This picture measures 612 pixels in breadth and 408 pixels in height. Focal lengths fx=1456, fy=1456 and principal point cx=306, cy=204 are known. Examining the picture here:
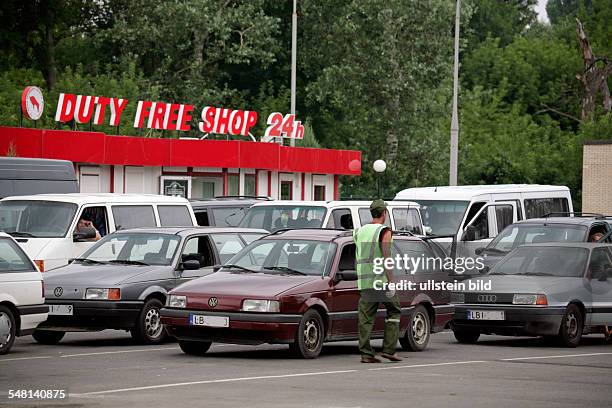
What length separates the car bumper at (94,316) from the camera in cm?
1819

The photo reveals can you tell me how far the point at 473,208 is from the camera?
1123 inches

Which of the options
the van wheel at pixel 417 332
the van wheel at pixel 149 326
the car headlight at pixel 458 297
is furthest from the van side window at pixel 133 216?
the van wheel at pixel 417 332

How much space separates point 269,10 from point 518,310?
57.7m

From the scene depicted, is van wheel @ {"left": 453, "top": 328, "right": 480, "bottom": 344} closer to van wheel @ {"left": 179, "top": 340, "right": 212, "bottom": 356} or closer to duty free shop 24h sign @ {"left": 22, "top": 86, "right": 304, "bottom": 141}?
van wheel @ {"left": 179, "top": 340, "right": 212, "bottom": 356}

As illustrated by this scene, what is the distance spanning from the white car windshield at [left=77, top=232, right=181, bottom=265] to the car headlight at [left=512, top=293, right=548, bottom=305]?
4580mm

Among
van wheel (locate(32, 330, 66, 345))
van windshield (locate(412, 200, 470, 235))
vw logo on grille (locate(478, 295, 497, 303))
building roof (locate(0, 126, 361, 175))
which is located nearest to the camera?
van wheel (locate(32, 330, 66, 345))

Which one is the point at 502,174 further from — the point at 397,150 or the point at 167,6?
the point at 167,6

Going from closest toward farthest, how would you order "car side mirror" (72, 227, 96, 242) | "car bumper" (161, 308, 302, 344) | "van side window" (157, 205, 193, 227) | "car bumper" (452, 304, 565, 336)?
"car bumper" (161, 308, 302, 344) → "car bumper" (452, 304, 565, 336) → "car side mirror" (72, 227, 96, 242) → "van side window" (157, 205, 193, 227)

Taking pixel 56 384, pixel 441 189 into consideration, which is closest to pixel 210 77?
pixel 441 189

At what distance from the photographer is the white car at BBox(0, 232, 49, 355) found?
54.9ft

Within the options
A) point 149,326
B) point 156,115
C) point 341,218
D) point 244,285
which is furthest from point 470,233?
point 156,115

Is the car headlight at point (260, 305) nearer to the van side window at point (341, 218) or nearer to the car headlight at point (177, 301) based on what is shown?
the car headlight at point (177, 301)

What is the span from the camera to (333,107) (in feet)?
247

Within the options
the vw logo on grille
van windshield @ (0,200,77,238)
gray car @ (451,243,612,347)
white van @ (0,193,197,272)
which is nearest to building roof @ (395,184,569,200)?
A: white van @ (0,193,197,272)
